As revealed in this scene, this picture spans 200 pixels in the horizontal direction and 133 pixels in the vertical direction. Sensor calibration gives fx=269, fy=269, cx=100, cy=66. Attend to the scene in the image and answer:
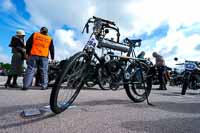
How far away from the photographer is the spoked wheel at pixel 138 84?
564 cm

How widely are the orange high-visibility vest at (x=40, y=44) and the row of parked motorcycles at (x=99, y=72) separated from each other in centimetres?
246

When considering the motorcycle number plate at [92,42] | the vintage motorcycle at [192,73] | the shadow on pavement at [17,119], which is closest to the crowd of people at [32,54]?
the shadow on pavement at [17,119]

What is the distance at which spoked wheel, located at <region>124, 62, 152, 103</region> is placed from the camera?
5.64 metres

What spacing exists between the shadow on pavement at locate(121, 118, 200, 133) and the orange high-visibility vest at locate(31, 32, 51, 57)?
5.24 meters

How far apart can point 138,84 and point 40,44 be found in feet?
12.2

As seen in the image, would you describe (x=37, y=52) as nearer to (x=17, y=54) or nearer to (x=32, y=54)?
(x=32, y=54)

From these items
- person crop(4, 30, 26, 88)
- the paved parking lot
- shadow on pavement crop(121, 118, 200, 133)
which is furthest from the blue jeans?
shadow on pavement crop(121, 118, 200, 133)

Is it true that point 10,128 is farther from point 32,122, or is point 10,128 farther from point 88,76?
point 88,76

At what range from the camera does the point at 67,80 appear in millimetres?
4047

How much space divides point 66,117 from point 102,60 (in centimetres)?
170

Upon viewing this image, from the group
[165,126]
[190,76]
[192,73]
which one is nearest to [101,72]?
[165,126]

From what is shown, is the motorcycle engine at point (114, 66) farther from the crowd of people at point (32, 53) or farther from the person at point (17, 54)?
the person at point (17, 54)

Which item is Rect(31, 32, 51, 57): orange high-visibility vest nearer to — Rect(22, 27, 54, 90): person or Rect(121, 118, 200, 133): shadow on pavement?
Rect(22, 27, 54, 90): person

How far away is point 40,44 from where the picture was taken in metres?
8.19
